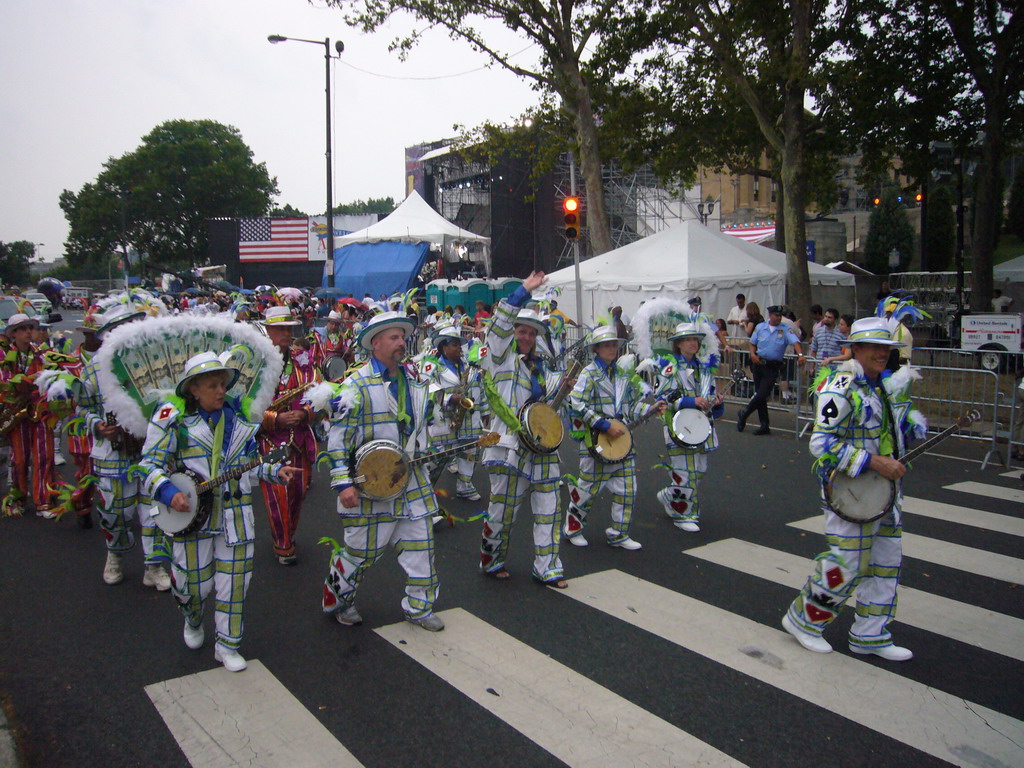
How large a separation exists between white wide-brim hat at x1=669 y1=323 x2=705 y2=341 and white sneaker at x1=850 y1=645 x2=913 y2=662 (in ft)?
10.6

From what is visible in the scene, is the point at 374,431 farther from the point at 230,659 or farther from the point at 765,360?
the point at 765,360

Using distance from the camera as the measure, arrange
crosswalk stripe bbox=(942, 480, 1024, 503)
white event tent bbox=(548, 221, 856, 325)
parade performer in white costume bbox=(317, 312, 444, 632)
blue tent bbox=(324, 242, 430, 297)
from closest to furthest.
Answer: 1. parade performer in white costume bbox=(317, 312, 444, 632)
2. crosswalk stripe bbox=(942, 480, 1024, 503)
3. white event tent bbox=(548, 221, 856, 325)
4. blue tent bbox=(324, 242, 430, 297)

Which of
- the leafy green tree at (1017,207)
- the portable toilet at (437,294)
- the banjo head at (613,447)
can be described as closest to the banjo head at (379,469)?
the banjo head at (613,447)

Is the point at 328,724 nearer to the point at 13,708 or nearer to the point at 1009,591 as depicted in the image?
the point at 13,708

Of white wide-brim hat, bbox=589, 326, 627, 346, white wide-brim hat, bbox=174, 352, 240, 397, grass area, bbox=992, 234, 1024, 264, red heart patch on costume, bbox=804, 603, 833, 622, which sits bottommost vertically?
red heart patch on costume, bbox=804, 603, 833, 622

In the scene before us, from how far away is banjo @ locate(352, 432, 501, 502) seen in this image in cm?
469

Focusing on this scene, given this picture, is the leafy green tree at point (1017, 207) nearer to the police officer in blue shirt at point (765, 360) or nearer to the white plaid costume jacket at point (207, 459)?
the police officer in blue shirt at point (765, 360)

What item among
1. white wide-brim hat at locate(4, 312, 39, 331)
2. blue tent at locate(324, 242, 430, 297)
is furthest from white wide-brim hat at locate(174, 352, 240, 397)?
blue tent at locate(324, 242, 430, 297)

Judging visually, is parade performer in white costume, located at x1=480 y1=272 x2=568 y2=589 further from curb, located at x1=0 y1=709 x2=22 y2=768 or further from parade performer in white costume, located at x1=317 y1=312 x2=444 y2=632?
curb, located at x1=0 y1=709 x2=22 y2=768

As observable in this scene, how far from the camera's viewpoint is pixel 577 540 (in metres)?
6.91

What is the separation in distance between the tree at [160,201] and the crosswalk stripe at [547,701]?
64354 millimetres

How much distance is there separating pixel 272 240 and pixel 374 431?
40535 mm

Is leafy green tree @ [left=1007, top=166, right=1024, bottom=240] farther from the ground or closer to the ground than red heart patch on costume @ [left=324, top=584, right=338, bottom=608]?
farther from the ground

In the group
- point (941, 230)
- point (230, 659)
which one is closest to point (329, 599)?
point (230, 659)
